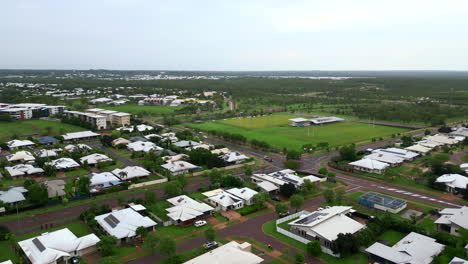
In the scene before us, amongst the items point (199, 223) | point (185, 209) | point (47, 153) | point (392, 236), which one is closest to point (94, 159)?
point (47, 153)

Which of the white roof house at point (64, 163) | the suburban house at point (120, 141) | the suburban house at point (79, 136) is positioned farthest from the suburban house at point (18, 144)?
the white roof house at point (64, 163)

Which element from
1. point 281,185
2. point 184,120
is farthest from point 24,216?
point 184,120

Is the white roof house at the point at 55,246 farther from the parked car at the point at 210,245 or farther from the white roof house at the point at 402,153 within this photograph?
the white roof house at the point at 402,153

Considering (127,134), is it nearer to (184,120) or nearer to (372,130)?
(184,120)

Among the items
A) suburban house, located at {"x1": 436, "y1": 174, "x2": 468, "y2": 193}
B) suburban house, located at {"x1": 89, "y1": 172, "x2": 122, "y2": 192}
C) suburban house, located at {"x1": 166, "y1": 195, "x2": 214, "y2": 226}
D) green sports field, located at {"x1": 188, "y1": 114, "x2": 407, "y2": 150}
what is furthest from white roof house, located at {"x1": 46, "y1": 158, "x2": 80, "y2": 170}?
suburban house, located at {"x1": 436, "y1": 174, "x2": 468, "y2": 193}

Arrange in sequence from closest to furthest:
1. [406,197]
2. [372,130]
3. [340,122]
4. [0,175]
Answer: [406,197] < [0,175] < [372,130] < [340,122]
